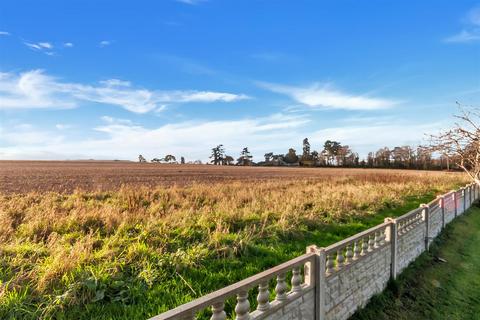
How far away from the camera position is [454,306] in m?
6.98

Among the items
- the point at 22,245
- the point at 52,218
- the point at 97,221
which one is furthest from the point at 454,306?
the point at 52,218

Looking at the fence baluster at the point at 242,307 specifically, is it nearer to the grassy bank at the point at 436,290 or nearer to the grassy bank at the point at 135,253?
the grassy bank at the point at 135,253

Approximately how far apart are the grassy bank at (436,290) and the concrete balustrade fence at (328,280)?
236 mm

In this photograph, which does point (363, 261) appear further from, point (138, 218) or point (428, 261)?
point (138, 218)

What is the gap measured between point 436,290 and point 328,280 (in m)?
4.69

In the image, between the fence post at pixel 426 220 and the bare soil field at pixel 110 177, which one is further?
the bare soil field at pixel 110 177

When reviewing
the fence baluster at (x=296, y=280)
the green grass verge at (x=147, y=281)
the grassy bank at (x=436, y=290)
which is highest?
the fence baluster at (x=296, y=280)

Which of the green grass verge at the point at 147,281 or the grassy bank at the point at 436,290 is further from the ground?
the green grass verge at the point at 147,281

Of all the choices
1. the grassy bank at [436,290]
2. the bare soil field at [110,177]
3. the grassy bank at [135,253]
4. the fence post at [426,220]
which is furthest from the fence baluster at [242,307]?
the bare soil field at [110,177]

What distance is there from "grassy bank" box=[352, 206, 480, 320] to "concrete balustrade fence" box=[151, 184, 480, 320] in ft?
0.77

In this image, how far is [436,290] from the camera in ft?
25.0

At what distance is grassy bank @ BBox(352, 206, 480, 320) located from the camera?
251 inches

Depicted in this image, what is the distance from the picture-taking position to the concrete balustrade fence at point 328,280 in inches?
126

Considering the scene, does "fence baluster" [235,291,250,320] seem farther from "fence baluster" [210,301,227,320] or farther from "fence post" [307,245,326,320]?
"fence post" [307,245,326,320]
